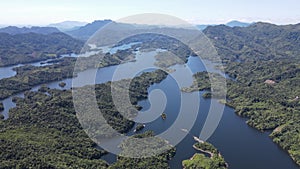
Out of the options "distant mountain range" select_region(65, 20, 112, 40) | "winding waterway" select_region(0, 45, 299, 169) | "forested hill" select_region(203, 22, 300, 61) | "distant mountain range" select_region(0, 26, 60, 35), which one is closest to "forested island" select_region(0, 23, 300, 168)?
"forested hill" select_region(203, 22, 300, 61)

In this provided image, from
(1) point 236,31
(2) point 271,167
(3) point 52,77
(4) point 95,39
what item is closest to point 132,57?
(3) point 52,77

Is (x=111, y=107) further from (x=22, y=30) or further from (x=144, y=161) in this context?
(x=22, y=30)

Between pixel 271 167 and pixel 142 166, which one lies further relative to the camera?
pixel 271 167

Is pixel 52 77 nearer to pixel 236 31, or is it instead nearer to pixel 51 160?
pixel 51 160

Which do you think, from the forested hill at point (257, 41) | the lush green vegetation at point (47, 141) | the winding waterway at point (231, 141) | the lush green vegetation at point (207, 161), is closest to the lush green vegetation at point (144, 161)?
the winding waterway at point (231, 141)

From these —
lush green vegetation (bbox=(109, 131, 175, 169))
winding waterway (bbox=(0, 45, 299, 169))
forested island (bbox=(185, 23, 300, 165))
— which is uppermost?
forested island (bbox=(185, 23, 300, 165))

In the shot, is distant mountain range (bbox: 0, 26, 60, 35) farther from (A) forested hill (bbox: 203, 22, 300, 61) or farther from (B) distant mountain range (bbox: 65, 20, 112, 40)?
(A) forested hill (bbox: 203, 22, 300, 61)
